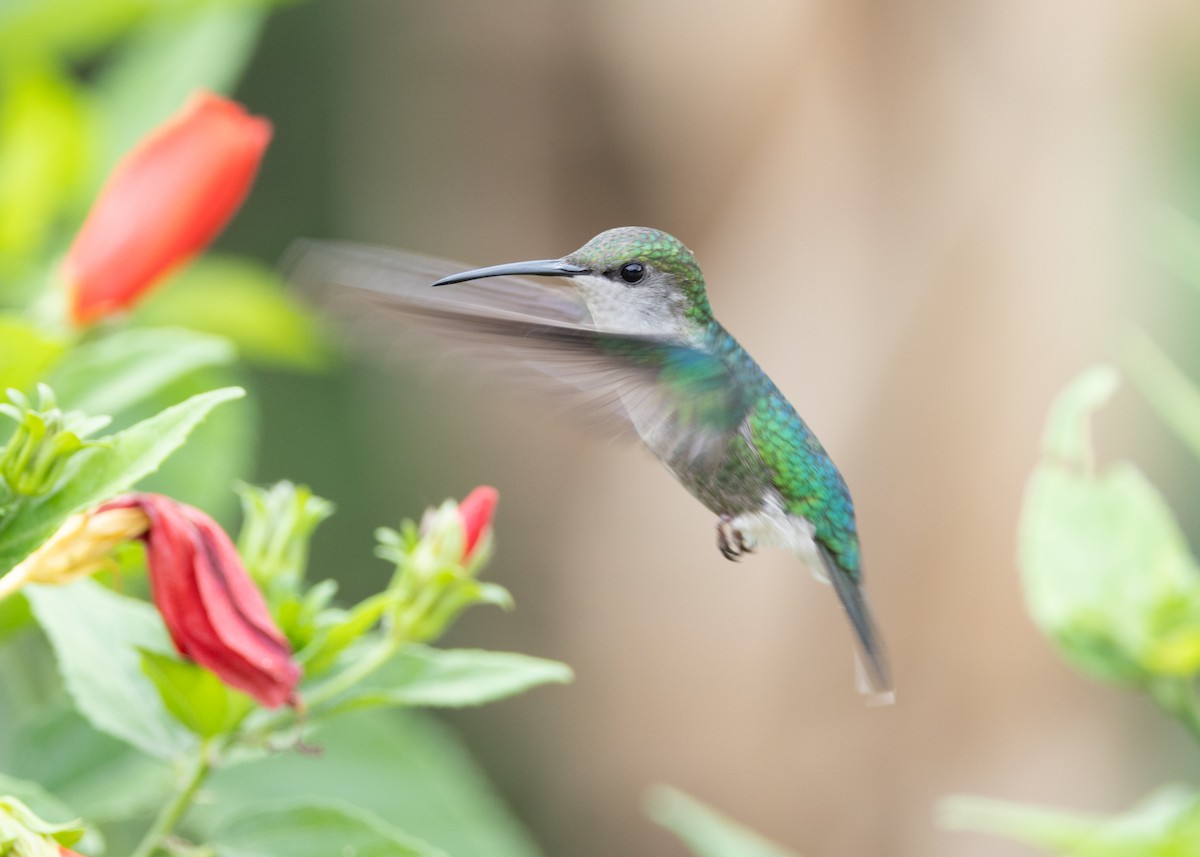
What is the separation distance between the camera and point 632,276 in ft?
3.18

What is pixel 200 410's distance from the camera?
2.38ft

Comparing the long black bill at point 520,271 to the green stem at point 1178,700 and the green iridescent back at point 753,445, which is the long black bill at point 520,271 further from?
the green stem at point 1178,700

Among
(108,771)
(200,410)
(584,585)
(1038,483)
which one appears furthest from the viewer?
(584,585)

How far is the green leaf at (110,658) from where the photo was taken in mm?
904

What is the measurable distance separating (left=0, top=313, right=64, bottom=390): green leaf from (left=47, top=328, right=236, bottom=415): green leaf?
4 cm

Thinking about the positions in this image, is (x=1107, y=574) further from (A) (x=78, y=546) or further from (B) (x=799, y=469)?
(A) (x=78, y=546)

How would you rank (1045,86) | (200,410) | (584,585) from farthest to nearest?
1. (584,585)
2. (1045,86)
3. (200,410)

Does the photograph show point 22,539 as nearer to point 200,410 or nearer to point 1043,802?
point 200,410

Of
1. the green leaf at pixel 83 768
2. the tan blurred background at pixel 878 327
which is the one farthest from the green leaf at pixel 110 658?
the tan blurred background at pixel 878 327

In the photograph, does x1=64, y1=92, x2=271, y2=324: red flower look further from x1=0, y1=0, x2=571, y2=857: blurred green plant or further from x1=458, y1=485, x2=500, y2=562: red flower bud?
x1=458, y1=485, x2=500, y2=562: red flower bud

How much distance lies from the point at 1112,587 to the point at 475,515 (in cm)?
57

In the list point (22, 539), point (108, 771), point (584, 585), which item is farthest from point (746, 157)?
point (22, 539)

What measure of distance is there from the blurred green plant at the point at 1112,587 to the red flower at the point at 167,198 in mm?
726

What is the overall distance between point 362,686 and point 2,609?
258 mm
